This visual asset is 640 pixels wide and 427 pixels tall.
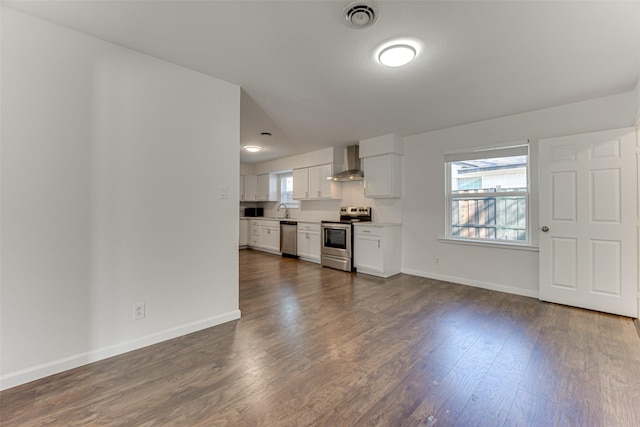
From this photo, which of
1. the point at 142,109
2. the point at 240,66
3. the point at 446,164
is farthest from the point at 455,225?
the point at 142,109

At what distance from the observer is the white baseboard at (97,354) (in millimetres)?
1716

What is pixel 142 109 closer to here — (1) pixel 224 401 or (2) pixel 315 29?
(2) pixel 315 29

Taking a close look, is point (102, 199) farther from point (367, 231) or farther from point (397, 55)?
point (367, 231)

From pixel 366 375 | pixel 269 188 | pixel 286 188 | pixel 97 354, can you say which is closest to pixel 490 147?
pixel 366 375

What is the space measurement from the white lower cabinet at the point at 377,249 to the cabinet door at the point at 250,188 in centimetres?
389

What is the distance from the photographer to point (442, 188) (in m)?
4.28

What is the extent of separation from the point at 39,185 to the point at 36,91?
621 mm

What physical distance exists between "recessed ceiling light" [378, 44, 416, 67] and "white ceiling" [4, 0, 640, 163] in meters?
0.09

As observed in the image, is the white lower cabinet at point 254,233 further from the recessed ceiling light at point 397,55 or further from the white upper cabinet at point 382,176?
the recessed ceiling light at point 397,55

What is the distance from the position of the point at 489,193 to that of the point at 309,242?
11.2 ft

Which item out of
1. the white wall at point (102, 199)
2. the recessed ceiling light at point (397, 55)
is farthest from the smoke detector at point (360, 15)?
the white wall at point (102, 199)

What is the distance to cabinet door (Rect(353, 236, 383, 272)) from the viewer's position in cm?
445

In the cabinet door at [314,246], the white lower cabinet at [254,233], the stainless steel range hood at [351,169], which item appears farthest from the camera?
the white lower cabinet at [254,233]

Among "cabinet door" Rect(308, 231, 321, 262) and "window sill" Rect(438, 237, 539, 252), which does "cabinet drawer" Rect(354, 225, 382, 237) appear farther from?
"cabinet door" Rect(308, 231, 321, 262)
